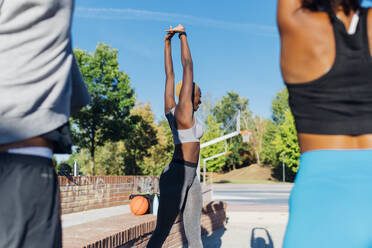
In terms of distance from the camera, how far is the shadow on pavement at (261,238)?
626 centimetres

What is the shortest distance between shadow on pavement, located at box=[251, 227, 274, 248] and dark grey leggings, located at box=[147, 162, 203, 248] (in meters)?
3.40

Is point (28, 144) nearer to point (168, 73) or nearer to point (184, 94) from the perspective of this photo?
point (184, 94)

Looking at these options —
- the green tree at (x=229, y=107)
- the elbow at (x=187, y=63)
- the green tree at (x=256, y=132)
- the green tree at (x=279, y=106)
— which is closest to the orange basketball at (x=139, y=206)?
the elbow at (x=187, y=63)

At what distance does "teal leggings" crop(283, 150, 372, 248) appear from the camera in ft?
3.80

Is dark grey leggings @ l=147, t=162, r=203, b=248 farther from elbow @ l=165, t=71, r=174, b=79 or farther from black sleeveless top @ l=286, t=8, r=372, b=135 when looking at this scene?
black sleeveless top @ l=286, t=8, r=372, b=135

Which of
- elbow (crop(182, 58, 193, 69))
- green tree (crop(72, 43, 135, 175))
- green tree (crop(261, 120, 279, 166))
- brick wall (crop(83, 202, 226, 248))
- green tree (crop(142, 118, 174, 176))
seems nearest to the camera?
elbow (crop(182, 58, 193, 69))

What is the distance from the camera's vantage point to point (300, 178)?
1.29 m

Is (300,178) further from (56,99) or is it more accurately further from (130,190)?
(130,190)

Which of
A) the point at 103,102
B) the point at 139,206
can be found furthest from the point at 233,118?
the point at 139,206

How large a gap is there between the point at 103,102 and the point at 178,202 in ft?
84.8

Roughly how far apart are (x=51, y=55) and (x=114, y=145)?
35.2 metres

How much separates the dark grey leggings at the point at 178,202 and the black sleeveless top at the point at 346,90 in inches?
76.1

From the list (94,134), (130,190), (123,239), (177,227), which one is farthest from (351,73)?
(94,134)

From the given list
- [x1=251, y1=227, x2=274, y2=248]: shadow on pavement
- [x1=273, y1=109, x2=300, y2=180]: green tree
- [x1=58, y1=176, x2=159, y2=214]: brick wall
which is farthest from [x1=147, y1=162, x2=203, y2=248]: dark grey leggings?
[x1=273, y1=109, x2=300, y2=180]: green tree
